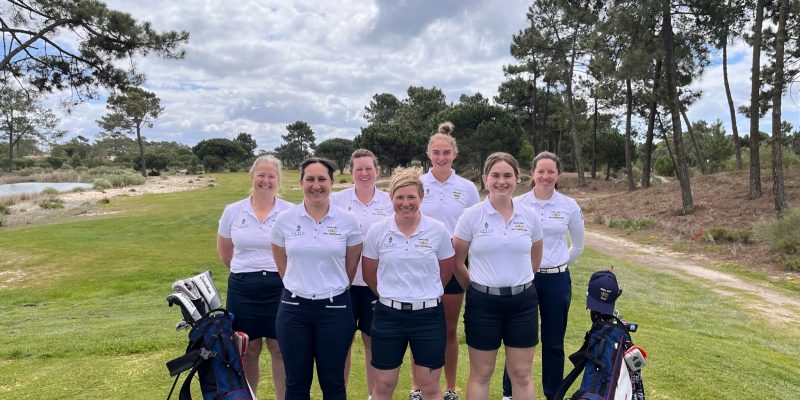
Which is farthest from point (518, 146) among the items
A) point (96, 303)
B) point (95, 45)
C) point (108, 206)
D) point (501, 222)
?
point (501, 222)

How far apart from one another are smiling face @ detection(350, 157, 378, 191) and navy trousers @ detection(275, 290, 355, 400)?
114cm

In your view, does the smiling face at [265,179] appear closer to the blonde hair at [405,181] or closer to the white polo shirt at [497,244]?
the blonde hair at [405,181]

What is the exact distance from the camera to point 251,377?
375cm

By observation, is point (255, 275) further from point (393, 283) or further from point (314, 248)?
point (393, 283)

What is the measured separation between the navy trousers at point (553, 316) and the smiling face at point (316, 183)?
180 cm

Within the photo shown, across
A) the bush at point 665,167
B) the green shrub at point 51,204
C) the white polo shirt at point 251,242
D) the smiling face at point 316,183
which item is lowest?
the green shrub at point 51,204

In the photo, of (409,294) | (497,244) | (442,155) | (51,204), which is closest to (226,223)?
(409,294)

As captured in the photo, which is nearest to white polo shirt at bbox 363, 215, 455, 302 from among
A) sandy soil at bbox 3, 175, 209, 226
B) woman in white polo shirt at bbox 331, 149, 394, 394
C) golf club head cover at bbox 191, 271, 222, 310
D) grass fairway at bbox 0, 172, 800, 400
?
woman in white polo shirt at bbox 331, 149, 394, 394

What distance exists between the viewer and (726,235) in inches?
637

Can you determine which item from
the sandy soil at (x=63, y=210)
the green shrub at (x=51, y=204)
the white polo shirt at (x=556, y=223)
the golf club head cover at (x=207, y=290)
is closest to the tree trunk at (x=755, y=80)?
the white polo shirt at (x=556, y=223)

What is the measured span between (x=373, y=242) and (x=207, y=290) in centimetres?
113

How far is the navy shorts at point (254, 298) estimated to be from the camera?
11.7ft

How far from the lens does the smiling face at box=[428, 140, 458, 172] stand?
4125 millimetres

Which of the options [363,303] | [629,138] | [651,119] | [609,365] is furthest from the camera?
[629,138]
